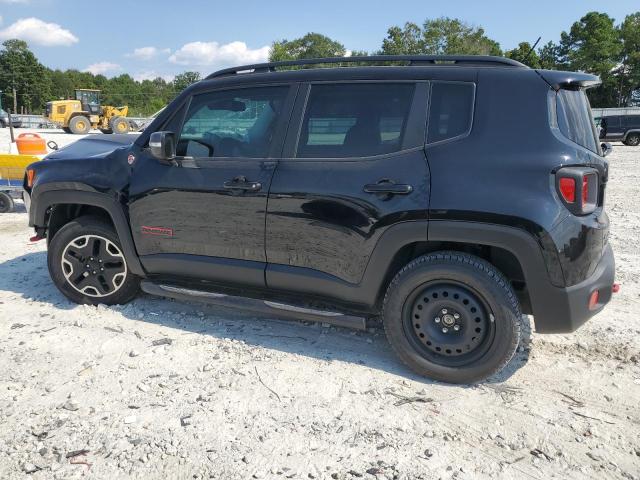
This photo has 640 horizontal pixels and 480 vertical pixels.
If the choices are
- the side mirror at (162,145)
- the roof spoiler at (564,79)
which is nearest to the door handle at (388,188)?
the roof spoiler at (564,79)

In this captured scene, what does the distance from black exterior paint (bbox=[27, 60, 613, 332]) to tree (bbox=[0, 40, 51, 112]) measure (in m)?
98.1

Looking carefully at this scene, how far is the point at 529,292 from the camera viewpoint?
9.81ft

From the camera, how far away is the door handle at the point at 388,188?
312cm

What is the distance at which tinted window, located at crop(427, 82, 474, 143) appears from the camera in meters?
3.11

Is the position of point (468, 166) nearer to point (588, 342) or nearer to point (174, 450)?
point (588, 342)

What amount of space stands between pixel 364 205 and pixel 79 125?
1289 inches

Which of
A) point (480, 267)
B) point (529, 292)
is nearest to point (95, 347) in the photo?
point (480, 267)

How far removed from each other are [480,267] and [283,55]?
65.1 m

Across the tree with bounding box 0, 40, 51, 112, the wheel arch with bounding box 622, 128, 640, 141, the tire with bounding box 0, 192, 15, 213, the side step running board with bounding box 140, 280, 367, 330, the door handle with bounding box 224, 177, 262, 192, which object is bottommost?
the side step running board with bounding box 140, 280, 367, 330

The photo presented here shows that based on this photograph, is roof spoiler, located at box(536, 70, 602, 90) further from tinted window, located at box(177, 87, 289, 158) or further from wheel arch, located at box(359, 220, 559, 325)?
tinted window, located at box(177, 87, 289, 158)

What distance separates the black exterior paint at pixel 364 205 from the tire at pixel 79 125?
3064 centimetres

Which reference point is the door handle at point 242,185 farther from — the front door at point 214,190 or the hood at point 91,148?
the hood at point 91,148

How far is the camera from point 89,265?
435cm

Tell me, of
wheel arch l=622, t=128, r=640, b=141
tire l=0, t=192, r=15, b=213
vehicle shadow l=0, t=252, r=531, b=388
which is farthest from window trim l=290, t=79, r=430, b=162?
wheel arch l=622, t=128, r=640, b=141
